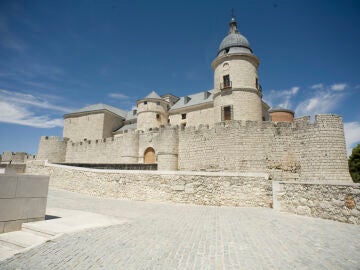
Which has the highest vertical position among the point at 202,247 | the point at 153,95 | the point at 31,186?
the point at 153,95

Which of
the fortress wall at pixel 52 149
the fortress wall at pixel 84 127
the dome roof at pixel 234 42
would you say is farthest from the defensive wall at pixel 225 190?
the fortress wall at pixel 84 127

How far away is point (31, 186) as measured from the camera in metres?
5.25

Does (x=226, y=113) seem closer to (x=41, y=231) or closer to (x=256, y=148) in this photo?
(x=256, y=148)

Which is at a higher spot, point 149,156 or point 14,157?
point 14,157

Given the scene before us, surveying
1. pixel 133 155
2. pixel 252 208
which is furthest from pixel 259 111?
pixel 252 208

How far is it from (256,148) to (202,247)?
12.4 metres

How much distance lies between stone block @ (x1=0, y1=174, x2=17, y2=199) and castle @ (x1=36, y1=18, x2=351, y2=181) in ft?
43.4

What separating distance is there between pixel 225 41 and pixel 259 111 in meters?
8.87

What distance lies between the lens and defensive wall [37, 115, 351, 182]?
13.4 metres

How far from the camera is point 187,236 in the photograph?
4.72 meters

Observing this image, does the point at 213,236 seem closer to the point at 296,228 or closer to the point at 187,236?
the point at 187,236

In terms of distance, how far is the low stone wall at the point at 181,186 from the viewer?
895 centimetres

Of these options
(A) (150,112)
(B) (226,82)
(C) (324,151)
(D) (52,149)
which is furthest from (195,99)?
(D) (52,149)

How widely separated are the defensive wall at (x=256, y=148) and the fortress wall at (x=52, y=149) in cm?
1212
